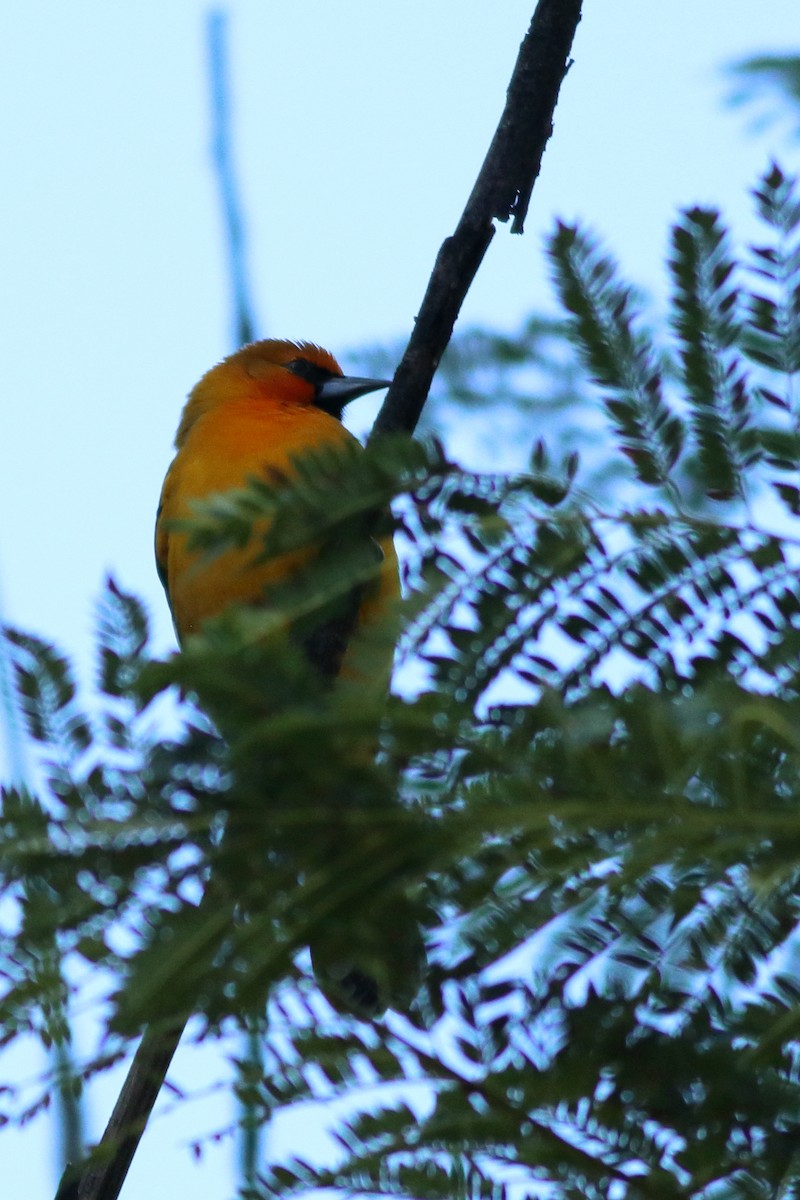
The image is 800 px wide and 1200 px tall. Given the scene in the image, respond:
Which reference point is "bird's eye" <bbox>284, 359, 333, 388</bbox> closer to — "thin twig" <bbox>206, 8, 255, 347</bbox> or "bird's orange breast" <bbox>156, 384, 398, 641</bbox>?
"bird's orange breast" <bbox>156, 384, 398, 641</bbox>

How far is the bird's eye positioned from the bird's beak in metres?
0.03

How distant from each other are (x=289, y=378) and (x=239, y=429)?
90 cm

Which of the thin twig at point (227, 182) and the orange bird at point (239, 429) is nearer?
the thin twig at point (227, 182)

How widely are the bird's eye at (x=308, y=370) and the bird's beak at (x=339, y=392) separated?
0.09 ft

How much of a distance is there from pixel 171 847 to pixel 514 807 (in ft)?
0.76

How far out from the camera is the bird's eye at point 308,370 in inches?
218

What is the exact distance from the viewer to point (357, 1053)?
1.17m

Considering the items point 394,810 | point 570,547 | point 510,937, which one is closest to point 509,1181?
point 510,937

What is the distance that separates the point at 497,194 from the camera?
8.98 ft

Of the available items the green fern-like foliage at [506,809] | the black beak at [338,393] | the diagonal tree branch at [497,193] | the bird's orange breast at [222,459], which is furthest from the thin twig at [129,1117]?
the black beak at [338,393]

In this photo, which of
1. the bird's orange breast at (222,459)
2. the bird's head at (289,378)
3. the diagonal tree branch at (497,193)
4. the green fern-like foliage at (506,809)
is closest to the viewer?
the green fern-like foliage at (506,809)

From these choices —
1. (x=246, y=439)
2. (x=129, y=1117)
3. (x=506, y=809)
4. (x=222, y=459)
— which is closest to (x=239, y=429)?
(x=246, y=439)

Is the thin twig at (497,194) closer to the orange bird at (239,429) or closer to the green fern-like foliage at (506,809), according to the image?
the orange bird at (239,429)

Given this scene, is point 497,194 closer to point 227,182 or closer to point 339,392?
point 227,182
